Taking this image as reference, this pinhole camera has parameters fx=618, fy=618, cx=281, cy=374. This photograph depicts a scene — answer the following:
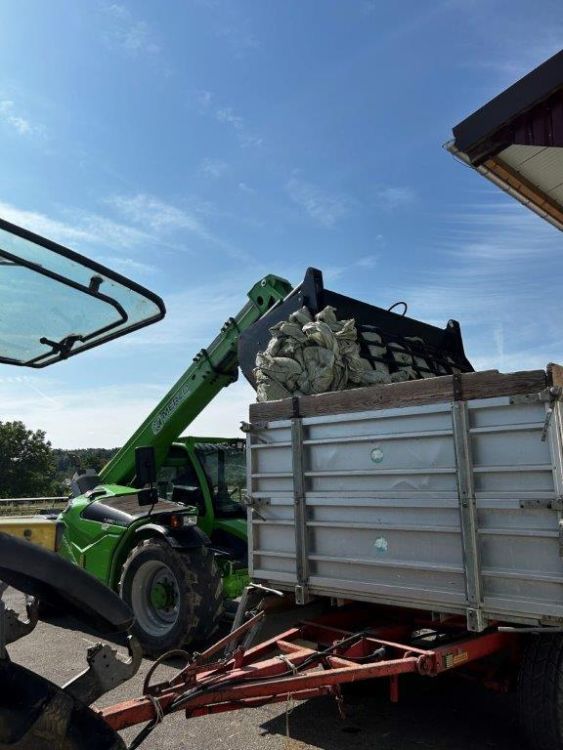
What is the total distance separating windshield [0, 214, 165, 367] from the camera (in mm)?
2150

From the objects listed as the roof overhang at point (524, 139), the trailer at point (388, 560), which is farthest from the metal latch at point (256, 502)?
the roof overhang at point (524, 139)

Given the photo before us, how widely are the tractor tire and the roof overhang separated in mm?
4601

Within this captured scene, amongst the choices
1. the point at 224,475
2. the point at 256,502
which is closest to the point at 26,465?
the point at 224,475

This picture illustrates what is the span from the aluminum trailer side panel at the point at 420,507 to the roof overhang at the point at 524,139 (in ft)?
11.3

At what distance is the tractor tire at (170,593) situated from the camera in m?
5.33

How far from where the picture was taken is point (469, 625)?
3.11 metres

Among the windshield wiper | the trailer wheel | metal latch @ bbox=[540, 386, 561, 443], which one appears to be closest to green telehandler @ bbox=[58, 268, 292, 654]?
the windshield wiper

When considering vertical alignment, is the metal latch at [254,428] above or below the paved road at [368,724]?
above

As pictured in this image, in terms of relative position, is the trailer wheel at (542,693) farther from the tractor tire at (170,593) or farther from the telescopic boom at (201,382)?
the telescopic boom at (201,382)

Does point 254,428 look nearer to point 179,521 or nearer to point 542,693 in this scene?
point 179,521

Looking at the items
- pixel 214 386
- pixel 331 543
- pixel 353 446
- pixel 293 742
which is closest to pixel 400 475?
pixel 353 446

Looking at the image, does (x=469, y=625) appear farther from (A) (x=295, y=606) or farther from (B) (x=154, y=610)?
(B) (x=154, y=610)

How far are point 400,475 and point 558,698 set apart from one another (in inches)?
52.4

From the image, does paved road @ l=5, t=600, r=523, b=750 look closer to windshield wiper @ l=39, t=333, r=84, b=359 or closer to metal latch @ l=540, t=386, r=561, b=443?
metal latch @ l=540, t=386, r=561, b=443
